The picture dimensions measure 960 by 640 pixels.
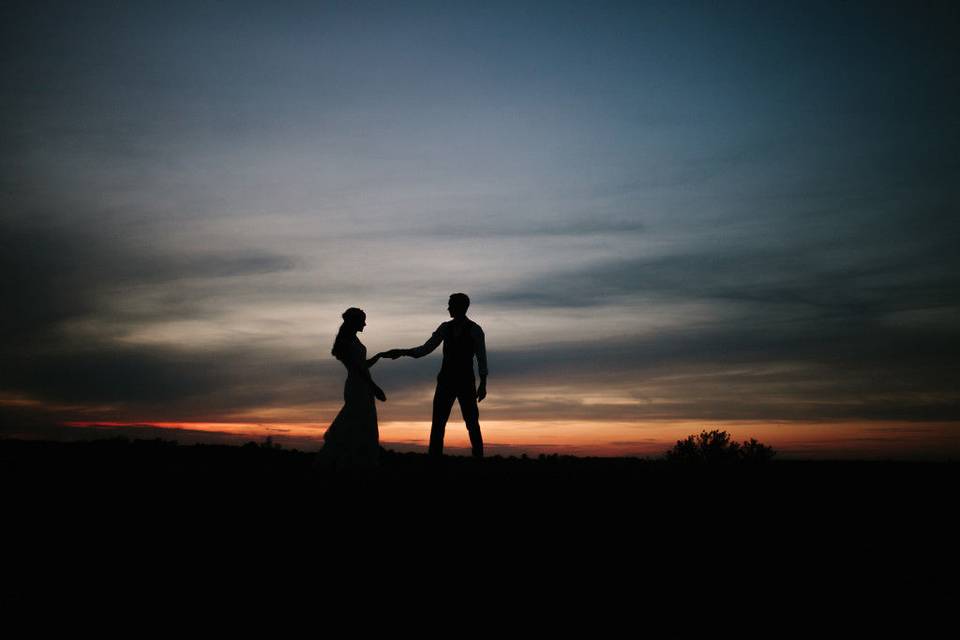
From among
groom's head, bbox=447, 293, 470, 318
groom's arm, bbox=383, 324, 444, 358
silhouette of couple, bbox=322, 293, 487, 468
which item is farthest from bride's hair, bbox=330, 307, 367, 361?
groom's head, bbox=447, 293, 470, 318

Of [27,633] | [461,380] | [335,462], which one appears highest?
[461,380]

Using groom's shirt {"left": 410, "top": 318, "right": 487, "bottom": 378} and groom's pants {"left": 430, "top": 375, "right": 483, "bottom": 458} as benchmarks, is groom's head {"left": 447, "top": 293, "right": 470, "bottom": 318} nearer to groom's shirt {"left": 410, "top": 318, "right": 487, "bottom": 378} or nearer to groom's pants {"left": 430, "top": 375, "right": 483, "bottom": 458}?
groom's shirt {"left": 410, "top": 318, "right": 487, "bottom": 378}

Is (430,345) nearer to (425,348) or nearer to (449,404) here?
(425,348)

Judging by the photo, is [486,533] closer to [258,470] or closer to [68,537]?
[68,537]

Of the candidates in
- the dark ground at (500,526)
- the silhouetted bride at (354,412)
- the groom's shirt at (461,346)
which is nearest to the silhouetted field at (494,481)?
the dark ground at (500,526)

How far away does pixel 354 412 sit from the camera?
13.5 metres

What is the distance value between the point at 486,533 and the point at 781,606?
2786mm

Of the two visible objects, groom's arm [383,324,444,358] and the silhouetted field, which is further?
groom's arm [383,324,444,358]

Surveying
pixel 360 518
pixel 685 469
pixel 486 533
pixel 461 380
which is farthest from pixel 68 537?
pixel 685 469

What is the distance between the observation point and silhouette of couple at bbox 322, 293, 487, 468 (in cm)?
1343

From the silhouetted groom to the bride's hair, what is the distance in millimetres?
1395

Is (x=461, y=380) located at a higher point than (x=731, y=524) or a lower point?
higher

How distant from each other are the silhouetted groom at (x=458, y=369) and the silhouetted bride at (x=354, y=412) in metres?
1.22

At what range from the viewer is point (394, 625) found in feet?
15.9
